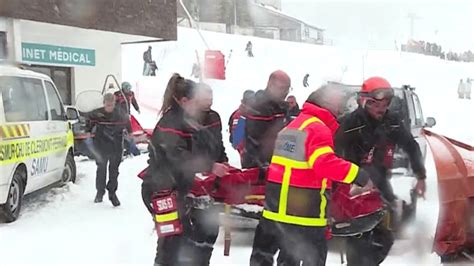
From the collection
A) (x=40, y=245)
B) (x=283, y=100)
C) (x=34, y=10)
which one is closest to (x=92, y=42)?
(x=34, y=10)

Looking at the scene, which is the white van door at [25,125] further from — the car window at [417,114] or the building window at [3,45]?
the car window at [417,114]

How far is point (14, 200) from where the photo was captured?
652cm

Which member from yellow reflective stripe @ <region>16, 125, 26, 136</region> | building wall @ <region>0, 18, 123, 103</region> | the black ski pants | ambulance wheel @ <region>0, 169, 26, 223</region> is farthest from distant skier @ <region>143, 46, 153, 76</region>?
the black ski pants

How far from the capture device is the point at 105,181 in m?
7.75

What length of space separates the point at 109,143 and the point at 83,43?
647 cm

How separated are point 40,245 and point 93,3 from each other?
7735 mm

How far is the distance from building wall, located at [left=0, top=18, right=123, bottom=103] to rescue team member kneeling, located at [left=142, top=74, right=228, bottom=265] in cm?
766

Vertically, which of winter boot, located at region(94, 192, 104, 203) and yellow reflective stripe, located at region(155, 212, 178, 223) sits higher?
yellow reflective stripe, located at region(155, 212, 178, 223)

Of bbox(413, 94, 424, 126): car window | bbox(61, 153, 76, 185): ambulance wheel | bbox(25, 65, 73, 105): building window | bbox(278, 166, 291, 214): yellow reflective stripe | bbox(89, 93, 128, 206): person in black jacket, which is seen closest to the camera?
bbox(278, 166, 291, 214): yellow reflective stripe

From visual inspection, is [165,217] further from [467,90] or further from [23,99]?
[467,90]

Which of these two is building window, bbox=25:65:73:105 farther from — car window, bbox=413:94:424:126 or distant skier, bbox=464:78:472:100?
distant skier, bbox=464:78:472:100

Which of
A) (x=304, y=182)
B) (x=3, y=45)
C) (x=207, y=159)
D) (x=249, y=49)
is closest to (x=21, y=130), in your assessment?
(x=207, y=159)

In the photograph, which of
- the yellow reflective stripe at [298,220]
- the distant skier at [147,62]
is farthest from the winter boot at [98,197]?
the distant skier at [147,62]

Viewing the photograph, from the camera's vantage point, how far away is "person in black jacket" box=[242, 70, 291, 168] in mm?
4910
